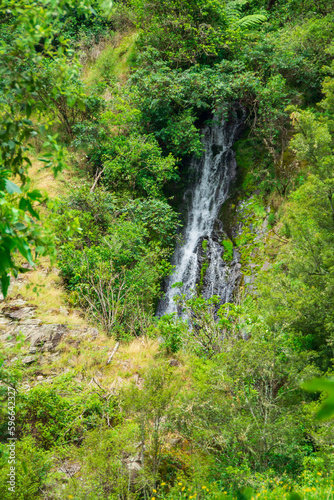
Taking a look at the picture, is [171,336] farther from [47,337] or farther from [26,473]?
[26,473]

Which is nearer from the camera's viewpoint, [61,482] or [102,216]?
[61,482]

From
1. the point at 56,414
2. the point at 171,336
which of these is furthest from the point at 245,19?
the point at 56,414

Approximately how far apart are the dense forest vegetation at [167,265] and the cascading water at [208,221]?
1.28 feet

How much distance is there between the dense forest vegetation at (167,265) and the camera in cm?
252

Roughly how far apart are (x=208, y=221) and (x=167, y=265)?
2875 millimetres

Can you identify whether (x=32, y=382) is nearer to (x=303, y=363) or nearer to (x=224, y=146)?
(x=303, y=363)

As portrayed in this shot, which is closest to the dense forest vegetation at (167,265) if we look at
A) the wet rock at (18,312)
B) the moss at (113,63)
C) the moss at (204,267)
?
the moss at (204,267)

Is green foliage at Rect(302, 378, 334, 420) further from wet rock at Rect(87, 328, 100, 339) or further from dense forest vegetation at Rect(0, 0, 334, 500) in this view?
wet rock at Rect(87, 328, 100, 339)

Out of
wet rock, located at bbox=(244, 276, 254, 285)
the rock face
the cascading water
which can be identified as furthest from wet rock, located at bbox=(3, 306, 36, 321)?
wet rock, located at bbox=(244, 276, 254, 285)

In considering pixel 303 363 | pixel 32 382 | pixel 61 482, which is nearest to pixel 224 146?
pixel 303 363

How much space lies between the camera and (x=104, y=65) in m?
15.2

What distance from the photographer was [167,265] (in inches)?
Result: 369

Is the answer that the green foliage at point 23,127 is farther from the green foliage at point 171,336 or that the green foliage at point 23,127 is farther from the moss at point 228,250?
the moss at point 228,250

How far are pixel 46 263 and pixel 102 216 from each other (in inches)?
79.3
